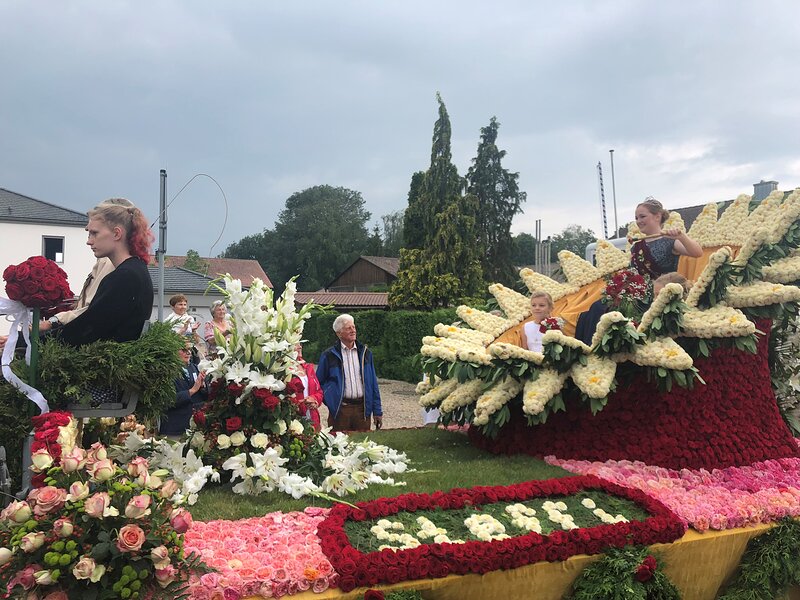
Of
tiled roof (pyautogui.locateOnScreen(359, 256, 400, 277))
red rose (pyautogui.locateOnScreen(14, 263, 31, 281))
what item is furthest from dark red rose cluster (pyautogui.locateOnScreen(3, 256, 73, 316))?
tiled roof (pyautogui.locateOnScreen(359, 256, 400, 277))

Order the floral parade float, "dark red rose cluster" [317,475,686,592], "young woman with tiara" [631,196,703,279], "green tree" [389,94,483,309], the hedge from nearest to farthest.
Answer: "dark red rose cluster" [317,475,686,592] → the floral parade float → "young woman with tiara" [631,196,703,279] → the hedge → "green tree" [389,94,483,309]

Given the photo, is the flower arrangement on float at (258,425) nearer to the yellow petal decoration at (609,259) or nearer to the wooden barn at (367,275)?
the yellow petal decoration at (609,259)

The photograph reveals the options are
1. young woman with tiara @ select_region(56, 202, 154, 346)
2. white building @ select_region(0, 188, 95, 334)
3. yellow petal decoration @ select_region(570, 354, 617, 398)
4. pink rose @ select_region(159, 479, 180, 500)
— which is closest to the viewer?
pink rose @ select_region(159, 479, 180, 500)

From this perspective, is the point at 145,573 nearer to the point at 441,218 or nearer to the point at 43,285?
the point at 43,285

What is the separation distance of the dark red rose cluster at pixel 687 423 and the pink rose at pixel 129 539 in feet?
10.9

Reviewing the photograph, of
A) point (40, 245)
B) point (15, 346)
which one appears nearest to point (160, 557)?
point (15, 346)

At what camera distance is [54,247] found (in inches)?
1112

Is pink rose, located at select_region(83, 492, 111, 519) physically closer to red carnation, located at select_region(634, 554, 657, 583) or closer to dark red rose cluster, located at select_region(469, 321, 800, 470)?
red carnation, located at select_region(634, 554, 657, 583)

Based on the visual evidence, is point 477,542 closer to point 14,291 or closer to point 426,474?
point 426,474

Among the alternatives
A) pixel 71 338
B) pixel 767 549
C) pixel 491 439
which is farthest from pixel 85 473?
pixel 767 549

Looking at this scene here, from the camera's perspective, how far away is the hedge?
17.2m

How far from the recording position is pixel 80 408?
10.9 feet

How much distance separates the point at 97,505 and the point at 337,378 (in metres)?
4.10

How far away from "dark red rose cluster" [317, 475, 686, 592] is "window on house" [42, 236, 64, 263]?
94.2ft
